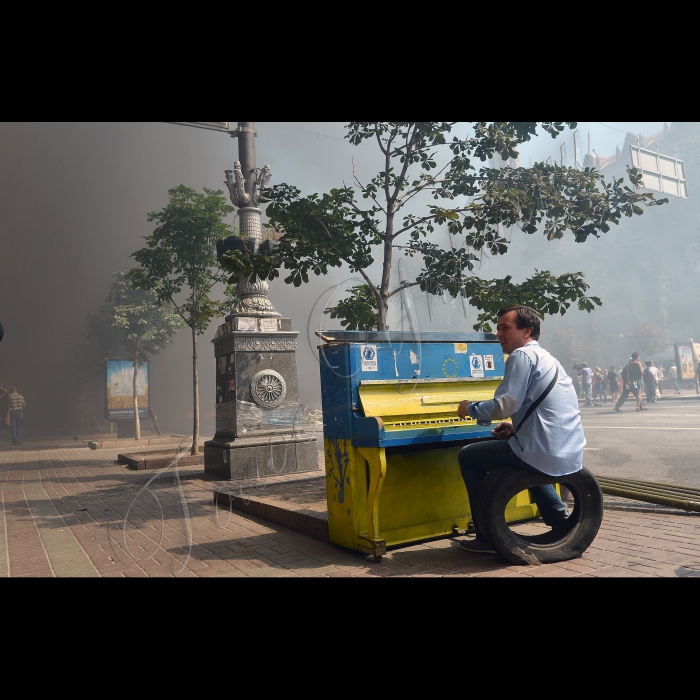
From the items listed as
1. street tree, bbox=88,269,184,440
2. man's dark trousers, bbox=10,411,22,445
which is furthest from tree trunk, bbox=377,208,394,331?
man's dark trousers, bbox=10,411,22,445

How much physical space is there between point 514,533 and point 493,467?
0.43 meters

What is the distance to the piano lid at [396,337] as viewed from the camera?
14.8 feet

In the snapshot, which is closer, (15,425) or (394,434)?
(394,434)

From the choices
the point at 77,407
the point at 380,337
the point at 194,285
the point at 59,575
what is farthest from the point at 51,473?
the point at 77,407

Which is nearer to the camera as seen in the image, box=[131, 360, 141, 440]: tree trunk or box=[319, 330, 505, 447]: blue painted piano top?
box=[319, 330, 505, 447]: blue painted piano top

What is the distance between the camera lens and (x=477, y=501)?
12.4 ft

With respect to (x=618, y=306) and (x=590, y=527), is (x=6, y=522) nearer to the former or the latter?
(x=590, y=527)

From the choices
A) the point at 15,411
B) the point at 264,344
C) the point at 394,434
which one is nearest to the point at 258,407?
the point at 264,344

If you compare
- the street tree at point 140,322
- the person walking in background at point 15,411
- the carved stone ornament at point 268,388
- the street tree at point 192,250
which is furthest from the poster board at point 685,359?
the person walking in background at point 15,411

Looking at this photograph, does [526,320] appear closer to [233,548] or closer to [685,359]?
[233,548]

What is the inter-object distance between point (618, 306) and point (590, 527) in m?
67.4

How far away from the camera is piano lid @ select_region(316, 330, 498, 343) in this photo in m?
4.50

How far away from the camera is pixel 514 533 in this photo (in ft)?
12.3

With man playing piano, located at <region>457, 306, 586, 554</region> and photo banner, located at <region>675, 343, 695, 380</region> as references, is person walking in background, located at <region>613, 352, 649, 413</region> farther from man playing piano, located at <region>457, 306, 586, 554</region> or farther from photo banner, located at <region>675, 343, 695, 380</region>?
man playing piano, located at <region>457, 306, 586, 554</region>
